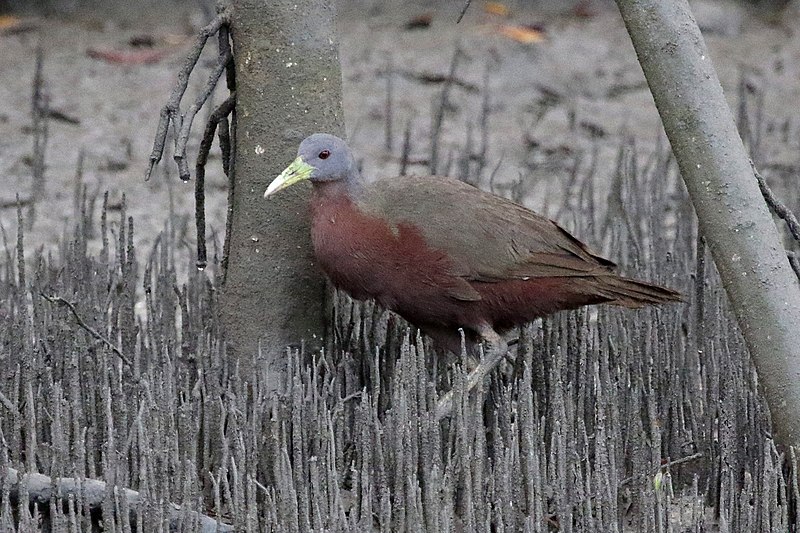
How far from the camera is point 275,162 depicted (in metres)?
3.84

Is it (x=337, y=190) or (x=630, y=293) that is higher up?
(x=337, y=190)

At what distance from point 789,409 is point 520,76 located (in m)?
4.73

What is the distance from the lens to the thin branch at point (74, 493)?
2.90 m


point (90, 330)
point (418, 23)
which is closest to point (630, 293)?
point (90, 330)

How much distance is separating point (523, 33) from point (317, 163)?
4.65 metres

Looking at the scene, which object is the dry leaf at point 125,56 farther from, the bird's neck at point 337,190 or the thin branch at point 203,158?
the bird's neck at point 337,190

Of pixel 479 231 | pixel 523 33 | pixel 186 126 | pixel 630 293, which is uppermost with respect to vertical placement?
pixel 523 33

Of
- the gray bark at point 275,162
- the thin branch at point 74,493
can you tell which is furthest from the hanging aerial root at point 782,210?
the thin branch at point 74,493

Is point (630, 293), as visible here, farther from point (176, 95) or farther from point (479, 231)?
point (176, 95)

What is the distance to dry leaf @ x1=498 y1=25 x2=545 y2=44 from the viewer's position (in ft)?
26.5

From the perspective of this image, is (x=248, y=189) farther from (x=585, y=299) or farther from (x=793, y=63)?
(x=793, y=63)

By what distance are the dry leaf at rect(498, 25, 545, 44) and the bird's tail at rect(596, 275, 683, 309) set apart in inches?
176

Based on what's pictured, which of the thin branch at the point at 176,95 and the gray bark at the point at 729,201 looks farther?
the thin branch at the point at 176,95

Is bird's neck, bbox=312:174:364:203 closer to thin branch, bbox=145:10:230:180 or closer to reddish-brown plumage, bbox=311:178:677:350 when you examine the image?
reddish-brown plumage, bbox=311:178:677:350
